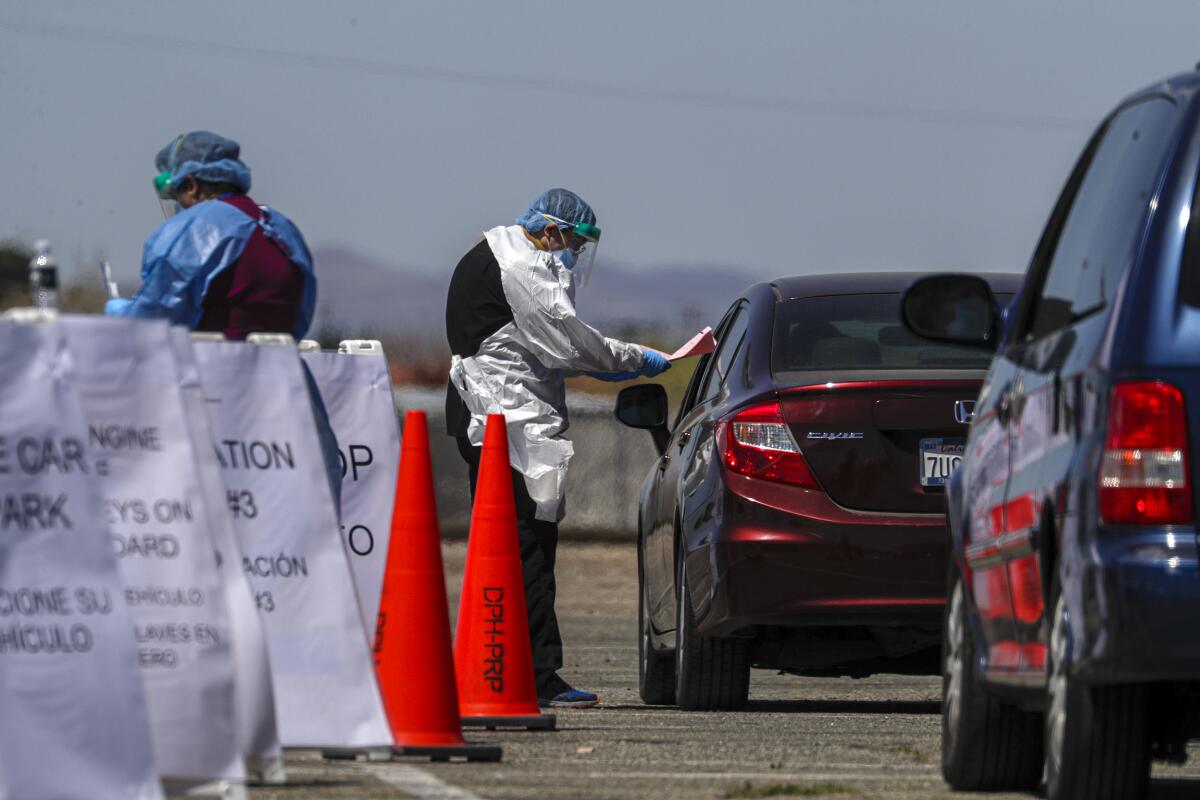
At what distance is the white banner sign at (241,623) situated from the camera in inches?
248

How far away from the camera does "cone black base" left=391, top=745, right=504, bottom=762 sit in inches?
295

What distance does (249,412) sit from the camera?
7062 mm

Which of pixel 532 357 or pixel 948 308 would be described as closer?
pixel 948 308

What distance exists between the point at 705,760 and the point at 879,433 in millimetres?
1862

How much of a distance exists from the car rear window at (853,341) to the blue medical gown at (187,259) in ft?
7.69

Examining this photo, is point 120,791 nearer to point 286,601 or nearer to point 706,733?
point 286,601

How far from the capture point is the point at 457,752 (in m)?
7.50

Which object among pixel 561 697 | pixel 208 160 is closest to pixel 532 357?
pixel 561 697

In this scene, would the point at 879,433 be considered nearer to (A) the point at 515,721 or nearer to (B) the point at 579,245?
(A) the point at 515,721

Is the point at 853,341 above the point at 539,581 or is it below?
above

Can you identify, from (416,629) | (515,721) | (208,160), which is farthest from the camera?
(515,721)

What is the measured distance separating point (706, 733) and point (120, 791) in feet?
12.0

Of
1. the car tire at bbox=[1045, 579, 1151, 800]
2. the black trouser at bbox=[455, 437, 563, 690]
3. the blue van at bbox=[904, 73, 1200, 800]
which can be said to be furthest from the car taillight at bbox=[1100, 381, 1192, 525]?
the black trouser at bbox=[455, 437, 563, 690]

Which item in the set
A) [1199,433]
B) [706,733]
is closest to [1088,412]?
[1199,433]
